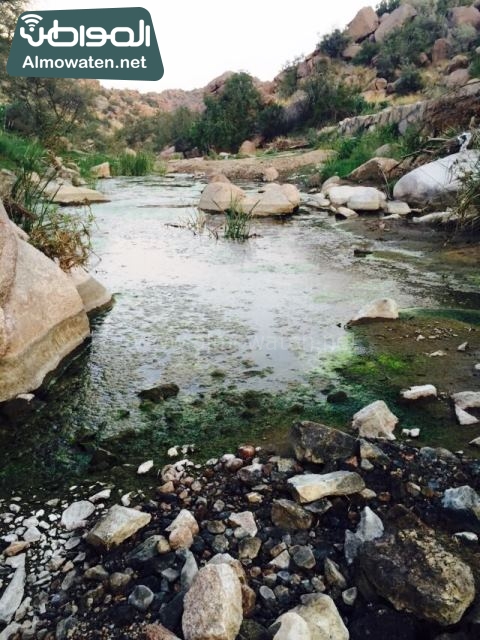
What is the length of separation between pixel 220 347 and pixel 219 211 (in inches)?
269

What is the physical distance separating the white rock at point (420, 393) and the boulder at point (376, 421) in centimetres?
24

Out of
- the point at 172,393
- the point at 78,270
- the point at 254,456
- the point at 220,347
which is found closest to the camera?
the point at 254,456

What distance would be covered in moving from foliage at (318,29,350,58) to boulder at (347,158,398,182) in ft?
109

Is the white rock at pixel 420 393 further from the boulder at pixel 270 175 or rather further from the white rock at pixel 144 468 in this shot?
the boulder at pixel 270 175

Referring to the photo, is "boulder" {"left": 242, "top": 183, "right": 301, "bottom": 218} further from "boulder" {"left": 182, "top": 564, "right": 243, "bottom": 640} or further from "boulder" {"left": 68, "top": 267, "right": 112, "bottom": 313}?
"boulder" {"left": 182, "top": 564, "right": 243, "bottom": 640}

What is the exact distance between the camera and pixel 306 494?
195 centimetres

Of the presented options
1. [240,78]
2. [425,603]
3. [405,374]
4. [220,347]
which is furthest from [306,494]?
[240,78]

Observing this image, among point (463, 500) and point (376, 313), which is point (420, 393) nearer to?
point (463, 500)

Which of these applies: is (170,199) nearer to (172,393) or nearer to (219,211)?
(219,211)

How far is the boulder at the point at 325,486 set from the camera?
6.42 feet

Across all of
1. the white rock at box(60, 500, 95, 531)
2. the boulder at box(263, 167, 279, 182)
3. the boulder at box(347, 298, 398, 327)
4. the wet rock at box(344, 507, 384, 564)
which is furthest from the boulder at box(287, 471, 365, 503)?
the boulder at box(263, 167, 279, 182)

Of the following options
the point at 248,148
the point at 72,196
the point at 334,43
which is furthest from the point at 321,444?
the point at 334,43

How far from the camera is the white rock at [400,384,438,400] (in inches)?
109

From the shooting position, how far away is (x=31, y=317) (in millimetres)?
3227
